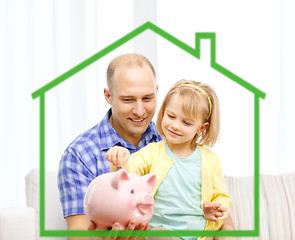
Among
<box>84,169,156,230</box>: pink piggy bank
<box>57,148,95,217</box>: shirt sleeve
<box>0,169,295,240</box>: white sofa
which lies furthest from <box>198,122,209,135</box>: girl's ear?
<box>0,169,295,240</box>: white sofa

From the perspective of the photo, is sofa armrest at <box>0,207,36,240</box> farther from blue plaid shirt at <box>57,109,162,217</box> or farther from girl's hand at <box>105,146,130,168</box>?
girl's hand at <box>105,146,130,168</box>

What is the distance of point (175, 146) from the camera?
48.5 inches

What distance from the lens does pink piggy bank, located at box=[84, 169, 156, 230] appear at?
990 millimetres

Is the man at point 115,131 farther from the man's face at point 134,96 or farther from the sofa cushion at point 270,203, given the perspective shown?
the sofa cushion at point 270,203

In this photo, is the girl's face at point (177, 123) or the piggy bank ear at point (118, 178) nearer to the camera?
the piggy bank ear at point (118, 178)

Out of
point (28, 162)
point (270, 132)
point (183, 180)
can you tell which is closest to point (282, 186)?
point (270, 132)

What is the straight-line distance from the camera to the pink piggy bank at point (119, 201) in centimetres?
99

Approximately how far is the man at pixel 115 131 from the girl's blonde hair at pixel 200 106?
0.08 metres

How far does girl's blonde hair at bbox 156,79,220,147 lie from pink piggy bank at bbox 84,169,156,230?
0.80 feet

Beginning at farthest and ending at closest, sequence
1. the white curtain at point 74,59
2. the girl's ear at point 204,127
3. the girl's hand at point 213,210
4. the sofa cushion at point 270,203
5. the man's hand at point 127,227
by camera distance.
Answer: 1. the white curtain at point 74,59
2. the sofa cushion at point 270,203
3. the girl's ear at point 204,127
4. the girl's hand at point 213,210
5. the man's hand at point 127,227

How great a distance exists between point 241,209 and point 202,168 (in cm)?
72

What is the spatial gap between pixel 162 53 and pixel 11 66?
116 cm

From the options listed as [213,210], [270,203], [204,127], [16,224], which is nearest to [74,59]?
[16,224]

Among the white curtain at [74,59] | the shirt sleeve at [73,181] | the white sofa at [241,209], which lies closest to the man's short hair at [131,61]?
the shirt sleeve at [73,181]
